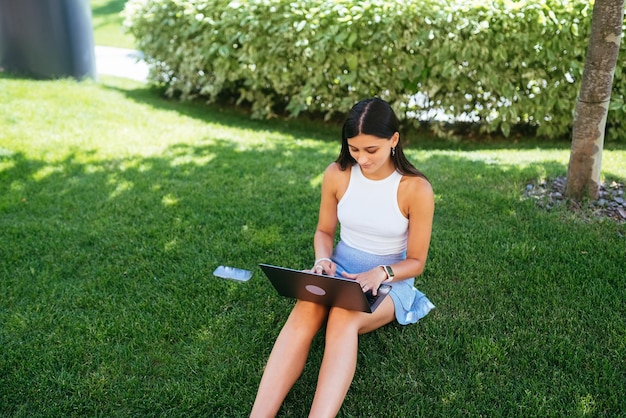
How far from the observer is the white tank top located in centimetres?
326

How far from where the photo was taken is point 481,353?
3318mm

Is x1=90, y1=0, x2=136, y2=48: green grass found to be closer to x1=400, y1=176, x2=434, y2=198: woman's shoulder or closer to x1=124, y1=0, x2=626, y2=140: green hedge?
x1=124, y1=0, x2=626, y2=140: green hedge

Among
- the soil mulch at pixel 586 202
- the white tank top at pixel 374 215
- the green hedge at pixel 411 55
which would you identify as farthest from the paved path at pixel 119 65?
the white tank top at pixel 374 215

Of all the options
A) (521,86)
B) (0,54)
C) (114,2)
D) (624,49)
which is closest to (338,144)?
(521,86)

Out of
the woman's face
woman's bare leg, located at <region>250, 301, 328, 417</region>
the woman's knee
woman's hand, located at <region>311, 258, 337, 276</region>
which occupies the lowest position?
woman's bare leg, located at <region>250, 301, 328, 417</region>

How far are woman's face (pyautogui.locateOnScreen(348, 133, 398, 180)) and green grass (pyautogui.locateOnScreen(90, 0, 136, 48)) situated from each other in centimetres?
1259

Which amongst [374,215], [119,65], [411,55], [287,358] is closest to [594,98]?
[374,215]

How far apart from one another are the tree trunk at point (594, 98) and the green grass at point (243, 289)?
0.40 metres

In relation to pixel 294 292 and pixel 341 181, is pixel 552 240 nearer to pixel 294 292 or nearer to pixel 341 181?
pixel 341 181

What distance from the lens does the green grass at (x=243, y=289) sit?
10.1ft

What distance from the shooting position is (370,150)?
3.04m

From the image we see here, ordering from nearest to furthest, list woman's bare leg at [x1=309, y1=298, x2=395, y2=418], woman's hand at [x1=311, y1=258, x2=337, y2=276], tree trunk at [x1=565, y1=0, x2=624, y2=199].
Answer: woman's bare leg at [x1=309, y1=298, x2=395, y2=418] < woman's hand at [x1=311, y1=258, x2=337, y2=276] < tree trunk at [x1=565, y1=0, x2=624, y2=199]

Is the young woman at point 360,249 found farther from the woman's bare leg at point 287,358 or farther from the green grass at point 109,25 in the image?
the green grass at point 109,25

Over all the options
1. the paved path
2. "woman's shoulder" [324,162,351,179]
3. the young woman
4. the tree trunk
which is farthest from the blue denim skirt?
the paved path
